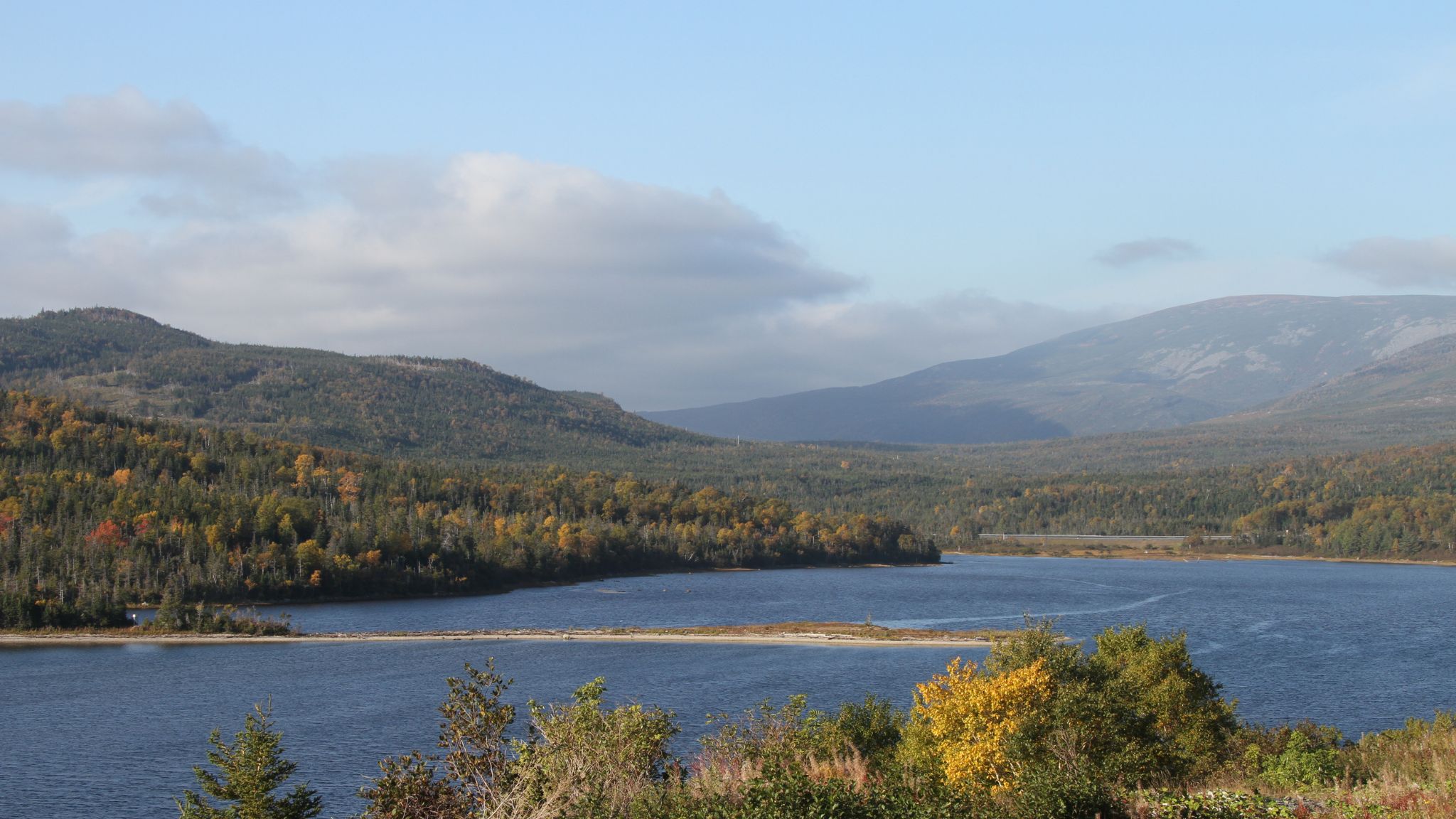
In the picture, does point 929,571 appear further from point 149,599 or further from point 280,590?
point 149,599

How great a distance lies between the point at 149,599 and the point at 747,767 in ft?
331

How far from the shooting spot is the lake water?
5206cm

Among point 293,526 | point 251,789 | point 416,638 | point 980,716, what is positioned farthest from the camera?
point 293,526

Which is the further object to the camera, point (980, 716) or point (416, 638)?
point (416, 638)

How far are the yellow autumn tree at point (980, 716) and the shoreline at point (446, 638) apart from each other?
185 feet

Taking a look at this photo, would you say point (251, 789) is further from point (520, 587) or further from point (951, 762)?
point (520, 587)

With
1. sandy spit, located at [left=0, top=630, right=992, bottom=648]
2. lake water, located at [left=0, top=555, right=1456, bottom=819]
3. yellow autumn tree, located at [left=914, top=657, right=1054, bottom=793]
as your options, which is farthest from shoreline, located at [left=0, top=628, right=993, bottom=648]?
yellow autumn tree, located at [left=914, top=657, right=1054, bottom=793]

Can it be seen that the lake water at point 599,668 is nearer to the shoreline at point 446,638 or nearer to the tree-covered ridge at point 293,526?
the shoreline at point 446,638

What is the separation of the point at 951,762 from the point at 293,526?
11812 centimetres

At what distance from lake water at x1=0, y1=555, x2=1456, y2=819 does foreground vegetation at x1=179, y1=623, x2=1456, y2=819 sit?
1450 centimetres

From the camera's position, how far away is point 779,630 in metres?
91.4

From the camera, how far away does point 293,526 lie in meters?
134

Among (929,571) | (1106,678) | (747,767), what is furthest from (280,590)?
(747,767)

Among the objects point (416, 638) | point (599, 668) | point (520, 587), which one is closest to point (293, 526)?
point (520, 587)
